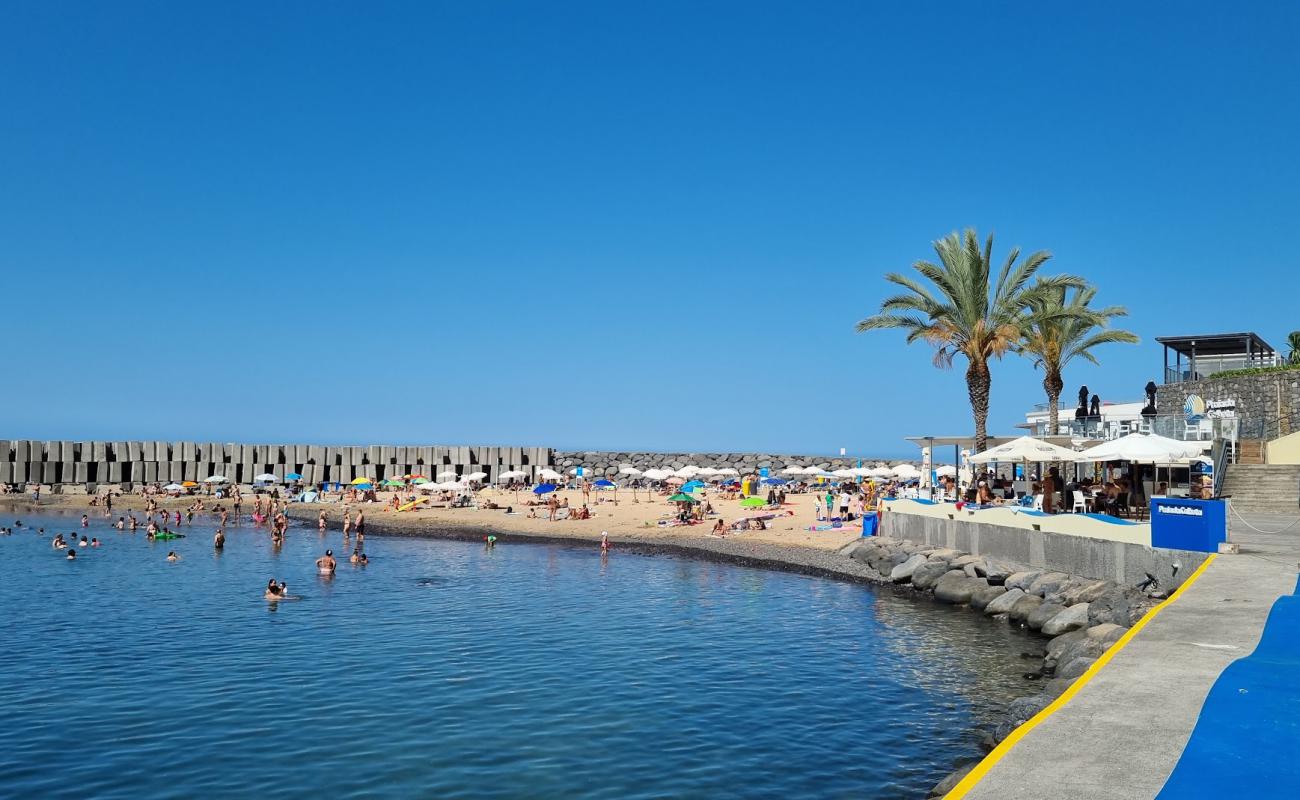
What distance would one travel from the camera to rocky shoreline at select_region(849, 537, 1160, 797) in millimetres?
13023

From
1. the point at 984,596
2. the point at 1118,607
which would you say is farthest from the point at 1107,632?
the point at 984,596

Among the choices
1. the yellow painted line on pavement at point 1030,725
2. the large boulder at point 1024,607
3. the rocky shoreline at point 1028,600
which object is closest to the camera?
the yellow painted line on pavement at point 1030,725

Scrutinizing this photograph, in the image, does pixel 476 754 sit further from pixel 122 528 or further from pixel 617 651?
pixel 122 528

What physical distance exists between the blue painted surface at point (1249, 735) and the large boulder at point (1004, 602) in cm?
1165

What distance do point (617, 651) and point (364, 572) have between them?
16353 millimetres

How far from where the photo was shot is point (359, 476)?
79.8 m

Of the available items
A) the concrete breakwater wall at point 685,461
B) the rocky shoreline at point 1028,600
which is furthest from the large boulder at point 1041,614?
the concrete breakwater wall at point 685,461

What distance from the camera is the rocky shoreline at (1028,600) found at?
42.7 feet

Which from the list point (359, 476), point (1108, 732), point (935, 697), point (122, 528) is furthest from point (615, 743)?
point (359, 476)

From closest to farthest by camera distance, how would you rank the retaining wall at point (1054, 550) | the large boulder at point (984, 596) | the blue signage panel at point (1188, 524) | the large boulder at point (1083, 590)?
1. the blue signage panel at point (1188, 524)
2. the retaining wall at point (1054, 550)
3. the large boulder at point (1083, 590)
4. the large boulder at point (984, 596)

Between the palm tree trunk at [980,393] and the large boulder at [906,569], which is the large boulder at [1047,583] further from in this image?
the palm tree trunk at [980,393]

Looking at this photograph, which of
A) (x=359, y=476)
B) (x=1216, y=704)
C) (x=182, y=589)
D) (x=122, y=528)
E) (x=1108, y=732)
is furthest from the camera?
(x=359, y=476)

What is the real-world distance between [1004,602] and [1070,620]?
3.92 metres

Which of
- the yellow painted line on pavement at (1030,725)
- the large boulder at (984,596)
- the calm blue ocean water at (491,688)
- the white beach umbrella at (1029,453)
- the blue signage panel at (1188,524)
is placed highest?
the white beach umbrella at (1029,453)
